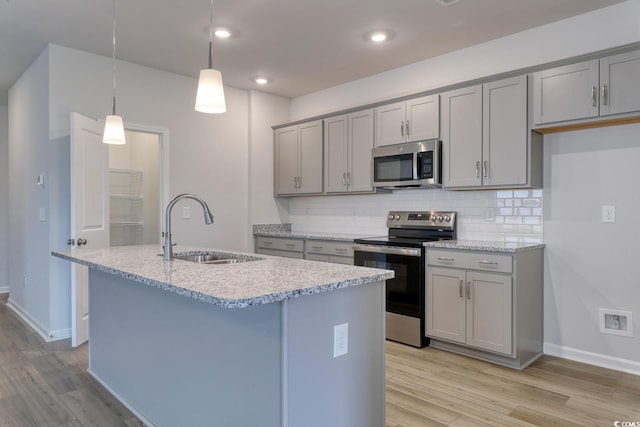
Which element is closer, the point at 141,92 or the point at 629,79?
the point at 629,79

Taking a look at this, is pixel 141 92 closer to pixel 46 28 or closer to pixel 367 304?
pixel 46 28

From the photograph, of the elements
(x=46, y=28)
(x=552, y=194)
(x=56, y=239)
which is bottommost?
(x=56, y=239)

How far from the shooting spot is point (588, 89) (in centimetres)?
287

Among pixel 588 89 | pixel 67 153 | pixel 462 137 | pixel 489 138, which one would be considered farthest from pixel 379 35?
pixel 67 153

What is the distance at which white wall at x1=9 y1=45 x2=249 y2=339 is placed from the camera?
3752 mm

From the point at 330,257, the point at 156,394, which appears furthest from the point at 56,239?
the point at 330,257

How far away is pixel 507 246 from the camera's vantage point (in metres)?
3.07

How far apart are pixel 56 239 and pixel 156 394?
2.22 meters

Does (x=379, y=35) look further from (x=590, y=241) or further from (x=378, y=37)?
(x=590, y=241)

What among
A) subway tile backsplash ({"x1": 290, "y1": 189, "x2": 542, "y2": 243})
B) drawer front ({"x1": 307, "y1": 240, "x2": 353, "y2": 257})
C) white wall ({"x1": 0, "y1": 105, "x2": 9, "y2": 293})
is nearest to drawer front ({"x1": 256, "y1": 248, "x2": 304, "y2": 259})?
drawer front ({"x1": 307, "y1": 240, "x2": 353, "y2": 257})

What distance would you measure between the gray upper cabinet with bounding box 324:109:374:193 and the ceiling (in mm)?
536

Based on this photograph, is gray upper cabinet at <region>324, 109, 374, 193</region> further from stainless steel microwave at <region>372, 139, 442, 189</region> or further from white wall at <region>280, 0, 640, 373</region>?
white wall at <region>280, 0, 640, 373</region>

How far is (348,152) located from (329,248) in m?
1.03

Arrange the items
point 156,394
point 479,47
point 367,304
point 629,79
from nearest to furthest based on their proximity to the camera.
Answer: point 367,304 < point 156,394 < point 629,79 < point 479,47
